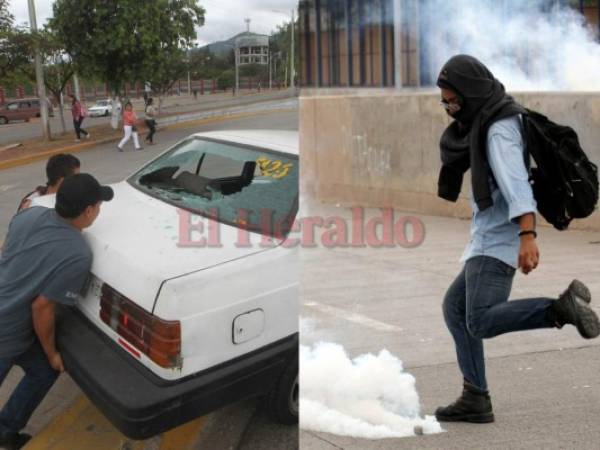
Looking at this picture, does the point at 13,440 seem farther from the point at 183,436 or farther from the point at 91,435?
the point at 183,436

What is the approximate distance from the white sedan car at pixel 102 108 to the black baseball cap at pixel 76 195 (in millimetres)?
133

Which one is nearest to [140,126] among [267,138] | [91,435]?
[267,138]

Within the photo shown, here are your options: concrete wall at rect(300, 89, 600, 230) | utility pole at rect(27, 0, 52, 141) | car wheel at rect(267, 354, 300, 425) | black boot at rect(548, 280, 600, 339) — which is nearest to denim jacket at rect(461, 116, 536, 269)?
black boot at rect(548, 280, 600, 339)

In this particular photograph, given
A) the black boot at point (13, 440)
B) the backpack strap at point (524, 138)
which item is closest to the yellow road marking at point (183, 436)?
the black boot at point (13, 440)

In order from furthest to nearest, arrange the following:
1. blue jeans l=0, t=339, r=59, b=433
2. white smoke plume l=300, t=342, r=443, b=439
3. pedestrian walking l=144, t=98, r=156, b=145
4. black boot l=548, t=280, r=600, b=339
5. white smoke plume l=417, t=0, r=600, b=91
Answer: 1. white smoke plume l=417, t=0, r=600, b=91
2. white smoke plume l=300, t=342, r=443, b=439
3. black boot l=548, t=280, r=600, b=339
4. blue jeans l=0, t=339, r=59, b=433
5. pedestrian walking l=144, t=98, r=156, b=145

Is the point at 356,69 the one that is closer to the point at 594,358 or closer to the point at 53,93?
the point at 53,93

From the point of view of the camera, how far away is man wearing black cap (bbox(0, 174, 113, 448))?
124 cm

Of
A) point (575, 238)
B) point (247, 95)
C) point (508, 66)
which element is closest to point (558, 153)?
point (247, 95)

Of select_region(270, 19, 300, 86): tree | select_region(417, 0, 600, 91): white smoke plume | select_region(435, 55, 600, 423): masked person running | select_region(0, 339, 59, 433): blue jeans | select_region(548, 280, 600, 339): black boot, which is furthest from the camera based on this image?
select_region(417, 0, 600, 91): white smoke plume

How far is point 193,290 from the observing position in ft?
3.52

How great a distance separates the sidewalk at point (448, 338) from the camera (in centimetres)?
194

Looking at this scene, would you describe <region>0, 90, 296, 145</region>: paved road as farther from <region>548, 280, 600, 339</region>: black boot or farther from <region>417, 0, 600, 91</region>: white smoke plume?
<region>417, 0, 600, 91</region>: white smoke plume

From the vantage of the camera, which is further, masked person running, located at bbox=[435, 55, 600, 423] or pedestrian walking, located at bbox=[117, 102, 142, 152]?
masked person running, located at bbox=[435, 55, 600, 423]

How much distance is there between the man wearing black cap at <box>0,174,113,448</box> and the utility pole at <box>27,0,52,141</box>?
110mm
